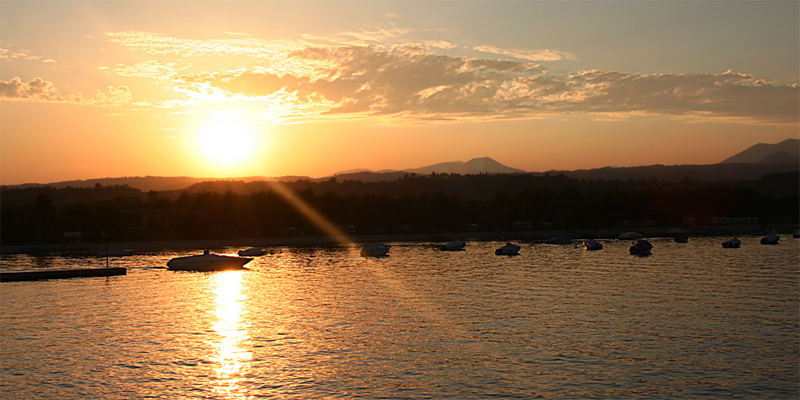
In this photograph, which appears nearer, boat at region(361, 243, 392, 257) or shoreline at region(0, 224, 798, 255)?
boat at region(361, 243, 392, 257)

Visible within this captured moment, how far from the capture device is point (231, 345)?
38.5 metres

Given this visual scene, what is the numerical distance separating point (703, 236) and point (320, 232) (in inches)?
3710

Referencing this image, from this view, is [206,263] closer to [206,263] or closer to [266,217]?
[206,263]

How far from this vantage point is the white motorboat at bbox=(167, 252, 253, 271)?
3634 inches

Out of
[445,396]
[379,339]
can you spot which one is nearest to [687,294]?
[379,339]

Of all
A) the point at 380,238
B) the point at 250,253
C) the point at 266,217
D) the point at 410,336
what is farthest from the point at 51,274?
the point at 380,238

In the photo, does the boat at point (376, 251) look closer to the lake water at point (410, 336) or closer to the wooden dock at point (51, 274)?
the lake water at point (410, 336)

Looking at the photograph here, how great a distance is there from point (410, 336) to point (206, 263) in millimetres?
59882

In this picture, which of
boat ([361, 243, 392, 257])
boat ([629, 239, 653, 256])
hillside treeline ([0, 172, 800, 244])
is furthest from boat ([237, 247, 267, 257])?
boat ([629, 239, 653, 256])

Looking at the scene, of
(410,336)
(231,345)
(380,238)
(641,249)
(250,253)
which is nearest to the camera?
(231,345)

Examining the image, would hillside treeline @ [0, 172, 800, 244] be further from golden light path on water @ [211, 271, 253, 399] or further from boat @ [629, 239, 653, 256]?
golden light path on water @ [211, 271, 253, 399]

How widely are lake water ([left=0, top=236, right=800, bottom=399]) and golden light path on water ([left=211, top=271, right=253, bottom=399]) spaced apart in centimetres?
13

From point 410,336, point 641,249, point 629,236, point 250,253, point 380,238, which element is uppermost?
point 250,253

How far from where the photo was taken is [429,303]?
5506cm
